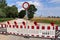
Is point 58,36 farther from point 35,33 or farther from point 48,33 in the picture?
point 35,33

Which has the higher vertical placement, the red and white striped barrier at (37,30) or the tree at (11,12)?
the red and white striped barrier at (37,30)

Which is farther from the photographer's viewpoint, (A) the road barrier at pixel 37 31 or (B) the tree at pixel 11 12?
(B) the tree at pixel 11 12

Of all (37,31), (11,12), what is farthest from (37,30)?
(11,12)

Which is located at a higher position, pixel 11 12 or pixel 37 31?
pixel 37 31

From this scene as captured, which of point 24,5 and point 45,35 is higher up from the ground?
point 24,5

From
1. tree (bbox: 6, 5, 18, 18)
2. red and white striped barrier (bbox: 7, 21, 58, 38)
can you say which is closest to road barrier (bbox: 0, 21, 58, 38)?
red and white striped barrier (bbox: 7, 21, 58, 38)

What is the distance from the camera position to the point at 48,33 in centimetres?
1661

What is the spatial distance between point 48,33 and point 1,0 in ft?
429

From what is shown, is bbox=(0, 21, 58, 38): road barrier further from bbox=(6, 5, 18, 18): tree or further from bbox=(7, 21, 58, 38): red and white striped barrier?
bbox=(6, 5, 18, 18): tree

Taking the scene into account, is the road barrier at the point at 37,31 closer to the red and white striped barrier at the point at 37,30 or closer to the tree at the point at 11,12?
the red and white striped barrier at the point at 37,30

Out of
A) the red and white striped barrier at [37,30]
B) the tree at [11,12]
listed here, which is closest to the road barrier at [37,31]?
the red and white striped barrier at [37,30]

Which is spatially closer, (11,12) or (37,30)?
(37,30)

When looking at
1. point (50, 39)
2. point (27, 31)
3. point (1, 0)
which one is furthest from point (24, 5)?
point (1, 0)

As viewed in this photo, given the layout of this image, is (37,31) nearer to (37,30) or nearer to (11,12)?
(37,30)
